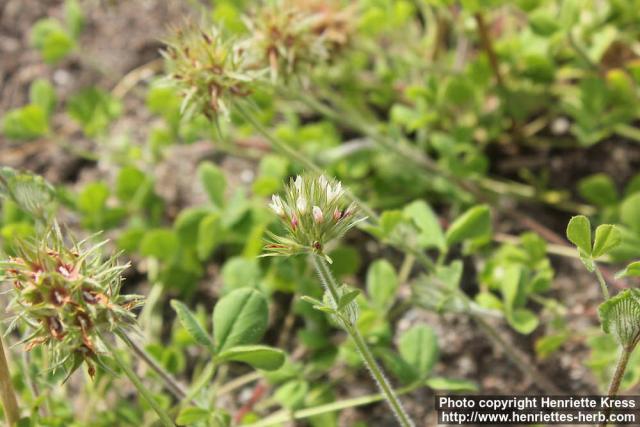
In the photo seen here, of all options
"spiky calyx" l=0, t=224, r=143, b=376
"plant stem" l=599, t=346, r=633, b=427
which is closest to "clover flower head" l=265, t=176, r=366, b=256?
"spiky calyx" l=0, t=224, r=143, b=376

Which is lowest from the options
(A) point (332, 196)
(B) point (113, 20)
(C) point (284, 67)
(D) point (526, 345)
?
(D) point (526, 345)

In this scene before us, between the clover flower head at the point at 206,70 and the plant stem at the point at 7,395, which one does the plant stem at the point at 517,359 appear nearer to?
the clover flower head at the point at 206,70

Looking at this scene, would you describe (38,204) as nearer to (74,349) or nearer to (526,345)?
(74,349)

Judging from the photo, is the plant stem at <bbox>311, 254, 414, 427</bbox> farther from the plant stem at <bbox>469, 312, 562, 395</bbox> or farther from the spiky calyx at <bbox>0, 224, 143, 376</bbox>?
the plant stem at <bbox>469, 312, 562, 395</bbox>

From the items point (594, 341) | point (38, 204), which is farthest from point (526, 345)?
point (38, 204)

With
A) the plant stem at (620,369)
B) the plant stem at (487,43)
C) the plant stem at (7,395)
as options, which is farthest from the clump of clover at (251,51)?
the plant stem at (620,369)

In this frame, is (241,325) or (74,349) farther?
(241,325)

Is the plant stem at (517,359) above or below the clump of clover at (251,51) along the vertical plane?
below
